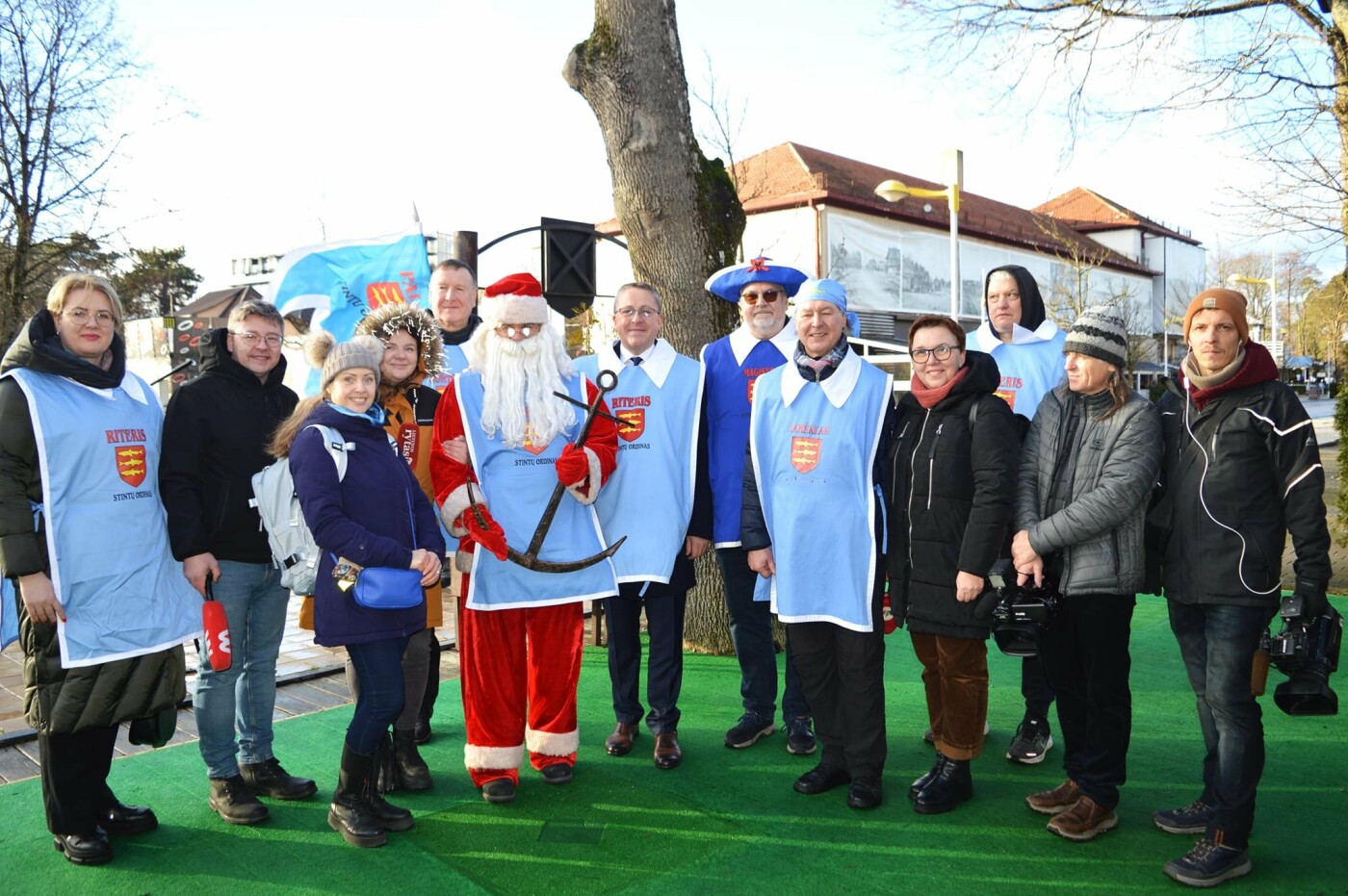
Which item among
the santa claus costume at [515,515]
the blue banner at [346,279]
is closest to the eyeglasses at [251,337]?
the santa claus costume at [515,515]

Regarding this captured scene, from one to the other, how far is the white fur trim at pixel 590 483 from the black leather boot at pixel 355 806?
1203 millimetres

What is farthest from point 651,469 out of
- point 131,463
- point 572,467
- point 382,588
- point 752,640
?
point 131,463

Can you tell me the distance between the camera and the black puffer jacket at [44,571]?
3195mm

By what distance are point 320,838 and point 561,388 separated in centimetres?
186

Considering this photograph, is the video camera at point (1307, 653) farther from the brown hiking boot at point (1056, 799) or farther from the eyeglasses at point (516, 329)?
the eyeglasses at point (516, 329)

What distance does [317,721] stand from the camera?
4.92 m

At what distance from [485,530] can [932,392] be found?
1.71 meters

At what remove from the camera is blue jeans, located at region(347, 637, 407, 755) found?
11.4ft

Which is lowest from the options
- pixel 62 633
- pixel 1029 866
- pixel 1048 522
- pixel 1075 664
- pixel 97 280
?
pixel 1029 866

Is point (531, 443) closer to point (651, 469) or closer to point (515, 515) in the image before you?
point (515, 515)

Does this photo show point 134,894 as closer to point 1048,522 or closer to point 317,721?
point 317,721

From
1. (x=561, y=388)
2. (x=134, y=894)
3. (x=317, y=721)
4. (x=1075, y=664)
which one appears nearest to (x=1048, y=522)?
(x=1075, y=664)

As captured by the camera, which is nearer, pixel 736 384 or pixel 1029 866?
pixel 1029 866

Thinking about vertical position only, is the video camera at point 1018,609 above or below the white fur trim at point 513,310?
below
